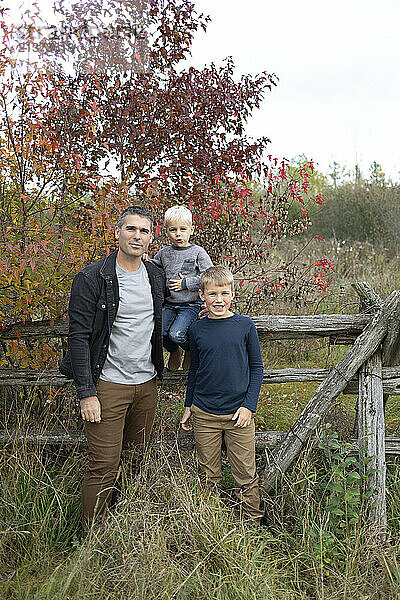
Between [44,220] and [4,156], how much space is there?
0.58 meters

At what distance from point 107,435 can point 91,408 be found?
0.26 m

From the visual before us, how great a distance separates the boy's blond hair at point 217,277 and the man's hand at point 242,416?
2.57ft

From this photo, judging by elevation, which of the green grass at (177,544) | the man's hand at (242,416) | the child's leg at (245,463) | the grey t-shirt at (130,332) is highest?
the grey t-shirt at (130,332)

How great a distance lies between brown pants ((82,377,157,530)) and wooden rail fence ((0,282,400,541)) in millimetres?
524

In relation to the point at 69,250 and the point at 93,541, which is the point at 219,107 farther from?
the point at 93,541

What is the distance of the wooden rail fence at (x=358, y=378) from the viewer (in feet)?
11.9

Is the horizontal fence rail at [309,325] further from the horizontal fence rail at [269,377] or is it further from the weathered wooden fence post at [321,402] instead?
the horizontal fence rail at [269,377]

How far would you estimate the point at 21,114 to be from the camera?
3.69 meters

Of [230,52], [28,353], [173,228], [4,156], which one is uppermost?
[230,52]

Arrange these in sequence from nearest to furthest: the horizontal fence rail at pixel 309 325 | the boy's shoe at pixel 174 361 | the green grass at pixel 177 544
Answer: the green grass at pixel 177 544 < the horizontal fence rail at pixel 309 325 < the boy's shoe at pixel 174 361

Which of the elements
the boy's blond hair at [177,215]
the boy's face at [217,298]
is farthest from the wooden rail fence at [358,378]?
the boy's blond hair at [177,215]

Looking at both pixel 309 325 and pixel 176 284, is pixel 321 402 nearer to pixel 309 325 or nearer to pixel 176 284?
pixel 309 325

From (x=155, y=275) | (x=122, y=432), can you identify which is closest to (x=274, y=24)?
(x=155, y=275)

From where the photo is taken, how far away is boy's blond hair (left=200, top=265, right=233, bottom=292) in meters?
3.24
